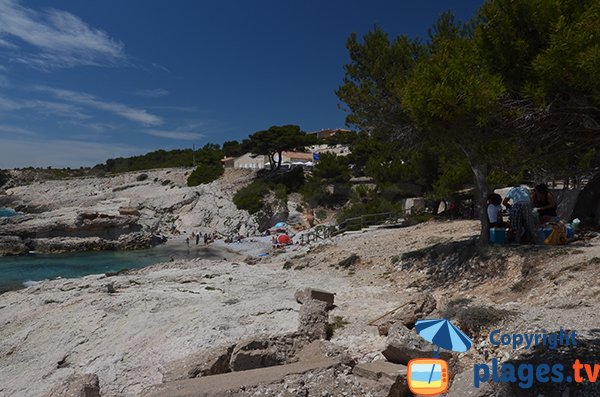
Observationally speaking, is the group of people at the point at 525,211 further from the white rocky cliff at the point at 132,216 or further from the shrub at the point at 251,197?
the shrub at the point at 251,197

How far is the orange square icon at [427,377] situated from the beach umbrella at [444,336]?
0.26 metres

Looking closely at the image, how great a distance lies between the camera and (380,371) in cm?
472

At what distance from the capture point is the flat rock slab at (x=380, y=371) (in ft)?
15.2

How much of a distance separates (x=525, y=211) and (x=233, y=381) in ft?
29.6

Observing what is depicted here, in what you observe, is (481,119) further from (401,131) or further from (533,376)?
(401,131)

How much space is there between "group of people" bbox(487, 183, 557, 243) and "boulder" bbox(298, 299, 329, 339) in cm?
621

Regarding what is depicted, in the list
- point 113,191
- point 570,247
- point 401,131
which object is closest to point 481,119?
point 570,247

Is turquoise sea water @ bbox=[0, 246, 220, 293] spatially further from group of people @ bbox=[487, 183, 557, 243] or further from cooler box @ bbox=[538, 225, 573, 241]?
cooler box @ bbox=[538, 225, 573, 241]

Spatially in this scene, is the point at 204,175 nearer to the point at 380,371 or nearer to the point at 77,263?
the point at 77,263

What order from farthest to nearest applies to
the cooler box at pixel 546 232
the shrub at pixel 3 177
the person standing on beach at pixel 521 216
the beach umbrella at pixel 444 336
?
the shrub at pixel 3 177 < the person standing on beach at pixel 521 216 < the cooler box at pixel 546 232 < the beach umbrella at pixel 444 336

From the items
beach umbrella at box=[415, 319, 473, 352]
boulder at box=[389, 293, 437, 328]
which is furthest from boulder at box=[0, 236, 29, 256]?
beach umbrella at box=[415, 319, 473, 352]

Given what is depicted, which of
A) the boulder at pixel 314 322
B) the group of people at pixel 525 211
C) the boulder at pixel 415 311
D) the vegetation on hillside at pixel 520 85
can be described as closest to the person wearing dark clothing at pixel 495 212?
the group of people at pixel 525 211

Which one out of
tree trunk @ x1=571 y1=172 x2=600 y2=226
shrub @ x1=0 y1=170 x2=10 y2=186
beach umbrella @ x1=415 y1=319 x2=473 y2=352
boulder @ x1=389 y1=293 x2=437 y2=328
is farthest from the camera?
shrub @ x1=0 y1=170 x2=10 y2=186

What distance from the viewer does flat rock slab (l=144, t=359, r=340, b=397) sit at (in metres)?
4.48
